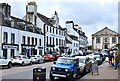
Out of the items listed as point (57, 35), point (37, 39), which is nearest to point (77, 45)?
point (57, 35)

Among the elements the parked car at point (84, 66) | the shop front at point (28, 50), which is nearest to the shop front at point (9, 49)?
the shop front at point (28, 50)

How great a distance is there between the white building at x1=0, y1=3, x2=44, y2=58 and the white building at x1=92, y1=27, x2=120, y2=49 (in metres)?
76.6

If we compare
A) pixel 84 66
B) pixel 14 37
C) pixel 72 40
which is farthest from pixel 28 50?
pixel 72 40

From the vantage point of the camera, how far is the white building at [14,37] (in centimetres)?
4509

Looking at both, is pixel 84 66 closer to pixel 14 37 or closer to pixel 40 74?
pixel 40 74

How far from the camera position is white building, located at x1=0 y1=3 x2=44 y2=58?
45.1 m

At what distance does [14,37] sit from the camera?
4859 cm

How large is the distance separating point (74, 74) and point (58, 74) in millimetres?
1414

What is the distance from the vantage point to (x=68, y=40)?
92125 mm

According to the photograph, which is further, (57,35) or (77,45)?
(77,45)

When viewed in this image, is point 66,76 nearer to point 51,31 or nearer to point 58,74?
point 58,74

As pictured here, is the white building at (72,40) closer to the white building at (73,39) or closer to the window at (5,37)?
the white building at (73,39)

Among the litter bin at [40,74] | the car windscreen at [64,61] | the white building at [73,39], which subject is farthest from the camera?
the white building at [73,39]

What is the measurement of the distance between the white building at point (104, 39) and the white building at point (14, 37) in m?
76.6
